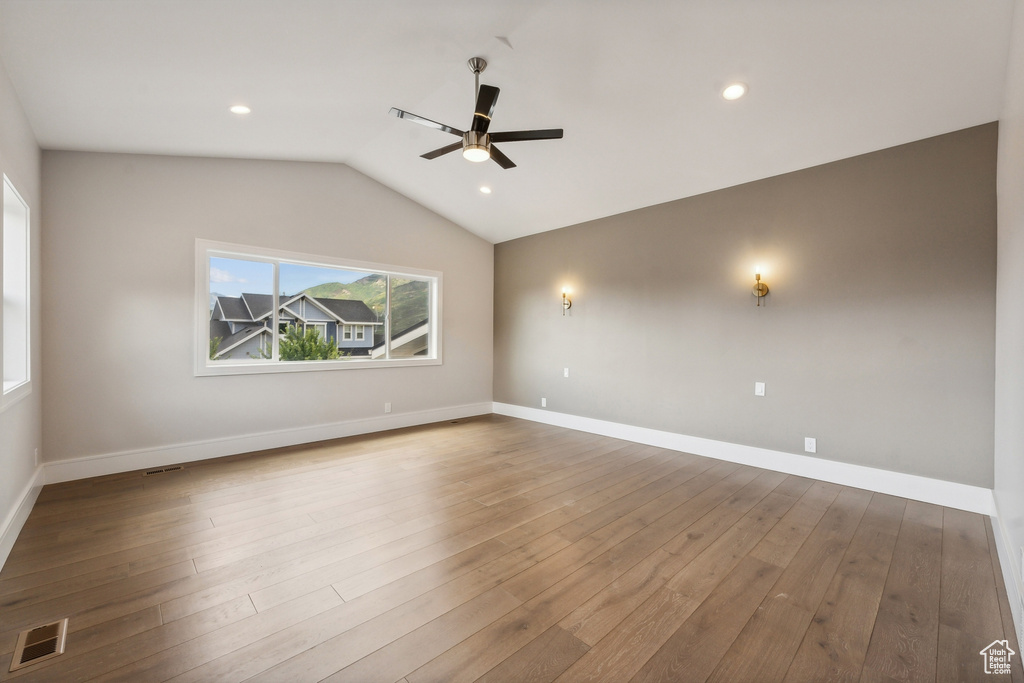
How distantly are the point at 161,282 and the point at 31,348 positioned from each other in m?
1.07

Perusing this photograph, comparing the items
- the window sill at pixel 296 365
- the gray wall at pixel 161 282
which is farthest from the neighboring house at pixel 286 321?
the gray wall at pixel 161 282

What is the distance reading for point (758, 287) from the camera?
4.08 metres

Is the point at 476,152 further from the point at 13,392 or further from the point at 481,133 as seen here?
the point at 13,392

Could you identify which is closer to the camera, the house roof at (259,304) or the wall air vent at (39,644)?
the wall air vent at (39,644)

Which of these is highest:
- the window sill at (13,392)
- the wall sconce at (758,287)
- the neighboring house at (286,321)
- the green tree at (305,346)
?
the wall sconce at (758,287)

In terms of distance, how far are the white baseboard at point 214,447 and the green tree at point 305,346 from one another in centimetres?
85

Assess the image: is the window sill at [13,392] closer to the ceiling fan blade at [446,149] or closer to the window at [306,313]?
the window at [306,313]

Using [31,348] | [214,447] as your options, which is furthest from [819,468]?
[31,348]

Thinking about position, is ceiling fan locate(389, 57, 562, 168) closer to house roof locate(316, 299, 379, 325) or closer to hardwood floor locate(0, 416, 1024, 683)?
hardwood floor locate(0, 416, 1024, 683)

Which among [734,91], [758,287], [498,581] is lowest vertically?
[498,581]

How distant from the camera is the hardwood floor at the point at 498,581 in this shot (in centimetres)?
164

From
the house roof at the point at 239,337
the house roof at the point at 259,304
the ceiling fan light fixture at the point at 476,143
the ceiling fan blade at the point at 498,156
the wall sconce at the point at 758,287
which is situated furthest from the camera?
the house roof at the point at 259,304

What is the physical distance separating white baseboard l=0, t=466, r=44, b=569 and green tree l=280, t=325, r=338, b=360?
6.95ft

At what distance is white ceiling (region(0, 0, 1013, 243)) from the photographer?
2344mm
